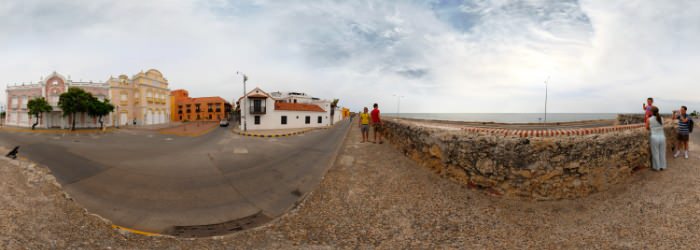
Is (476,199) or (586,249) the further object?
(476,199)

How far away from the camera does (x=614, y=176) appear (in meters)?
5.64

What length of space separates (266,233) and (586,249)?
5.56m

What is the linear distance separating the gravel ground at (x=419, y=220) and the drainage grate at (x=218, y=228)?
230 millimetres

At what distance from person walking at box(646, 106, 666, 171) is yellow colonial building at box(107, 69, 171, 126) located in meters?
51.1

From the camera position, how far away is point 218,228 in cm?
426

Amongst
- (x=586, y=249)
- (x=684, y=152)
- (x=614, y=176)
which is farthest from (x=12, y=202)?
(x=684, y=152)

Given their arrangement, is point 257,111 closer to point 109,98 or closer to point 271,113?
point 271,113

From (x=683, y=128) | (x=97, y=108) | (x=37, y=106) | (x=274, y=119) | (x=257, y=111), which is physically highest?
(x=37, y=106)

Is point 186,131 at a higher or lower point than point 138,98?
lower

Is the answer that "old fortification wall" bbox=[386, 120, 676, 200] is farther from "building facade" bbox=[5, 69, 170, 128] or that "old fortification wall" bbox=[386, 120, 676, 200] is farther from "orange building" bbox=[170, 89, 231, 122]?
"orange building" bbox=[170, 89, 231, 122]

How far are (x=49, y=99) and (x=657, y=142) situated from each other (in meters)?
54.9

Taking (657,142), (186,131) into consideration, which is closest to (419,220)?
(657,142)

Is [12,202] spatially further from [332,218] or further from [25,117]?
[25,117]

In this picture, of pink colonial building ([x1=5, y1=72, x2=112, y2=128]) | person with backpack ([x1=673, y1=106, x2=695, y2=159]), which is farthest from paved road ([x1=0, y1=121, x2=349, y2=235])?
pink colonial building ([x1=5, y1=72, x2=112, y2=128])
